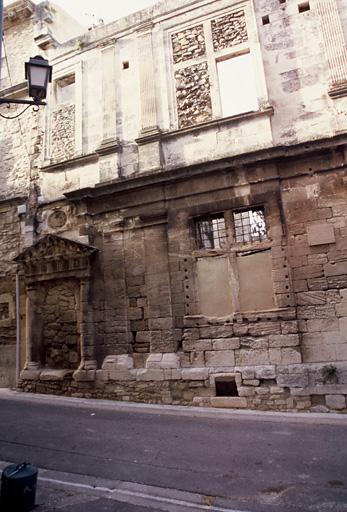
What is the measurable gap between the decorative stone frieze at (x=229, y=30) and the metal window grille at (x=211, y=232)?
159 inches

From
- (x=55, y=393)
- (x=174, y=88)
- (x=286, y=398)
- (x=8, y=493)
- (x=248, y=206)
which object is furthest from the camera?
(x=174, y=88)

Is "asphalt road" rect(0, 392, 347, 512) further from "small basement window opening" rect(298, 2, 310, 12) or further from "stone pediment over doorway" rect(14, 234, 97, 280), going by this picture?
"small basement window opening" rect(298, 2, 310, 12)

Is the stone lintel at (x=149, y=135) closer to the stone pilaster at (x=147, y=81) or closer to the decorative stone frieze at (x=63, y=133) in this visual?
the stone pilaster at (x=147, y=81)

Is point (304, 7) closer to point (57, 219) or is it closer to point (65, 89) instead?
point (65, 89)

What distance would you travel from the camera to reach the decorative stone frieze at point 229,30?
27.5 ft

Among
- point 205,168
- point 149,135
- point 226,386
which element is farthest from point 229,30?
point 226,386

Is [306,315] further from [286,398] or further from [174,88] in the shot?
[174,88]

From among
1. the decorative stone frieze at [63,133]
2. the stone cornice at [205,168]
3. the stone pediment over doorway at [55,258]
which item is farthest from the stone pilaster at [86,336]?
the decorative stone frieze at [63,133]

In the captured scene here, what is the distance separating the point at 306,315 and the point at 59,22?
1091 centimetres

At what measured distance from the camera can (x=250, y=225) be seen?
7410 millimetres

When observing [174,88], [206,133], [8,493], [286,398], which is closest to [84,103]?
[174,88]

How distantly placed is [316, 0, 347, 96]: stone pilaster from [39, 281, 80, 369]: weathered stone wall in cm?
682

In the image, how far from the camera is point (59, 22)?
442 inches

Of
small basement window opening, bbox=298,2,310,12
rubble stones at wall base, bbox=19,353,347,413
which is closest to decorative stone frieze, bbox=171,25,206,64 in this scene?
small basement window opening, bbox=298,2,310,12
